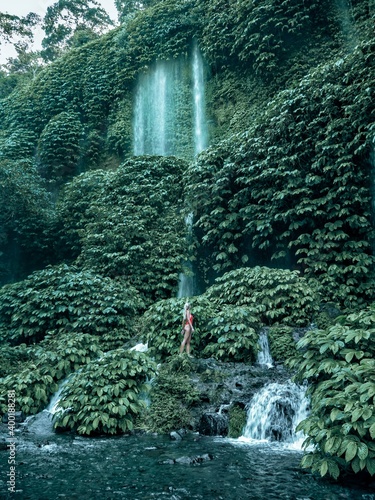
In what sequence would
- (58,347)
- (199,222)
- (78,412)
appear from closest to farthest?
(78,412) < (58,347) < (199,222)

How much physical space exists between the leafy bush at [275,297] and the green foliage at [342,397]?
6.37m

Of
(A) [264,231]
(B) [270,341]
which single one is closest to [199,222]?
(A) [264,231]

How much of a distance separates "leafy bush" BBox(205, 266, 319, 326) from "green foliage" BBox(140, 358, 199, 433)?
405cm

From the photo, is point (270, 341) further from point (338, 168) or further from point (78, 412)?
point (338, 168)

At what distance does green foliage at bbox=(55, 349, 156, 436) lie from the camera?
327 inches

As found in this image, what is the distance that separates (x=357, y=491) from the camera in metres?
5.03

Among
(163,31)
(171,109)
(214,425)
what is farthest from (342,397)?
(163,31)

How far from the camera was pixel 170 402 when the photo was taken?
9094 millimetres

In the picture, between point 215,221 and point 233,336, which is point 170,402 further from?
point 215,221

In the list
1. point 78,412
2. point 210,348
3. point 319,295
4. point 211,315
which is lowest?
point 78,412

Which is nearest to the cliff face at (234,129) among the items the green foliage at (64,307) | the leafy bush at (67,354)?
the green foliage at (64,307)

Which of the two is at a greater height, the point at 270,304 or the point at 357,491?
the point at 270,304

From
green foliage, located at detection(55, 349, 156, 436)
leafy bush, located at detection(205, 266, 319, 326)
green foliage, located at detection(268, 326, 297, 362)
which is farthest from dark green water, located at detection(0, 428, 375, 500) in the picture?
leafy bush, located at detection(205, 266, 319, 326)

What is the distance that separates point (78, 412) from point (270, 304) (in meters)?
7.38
